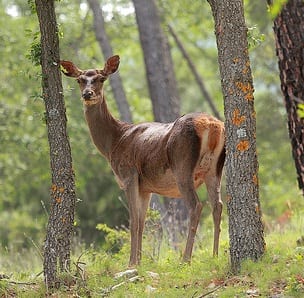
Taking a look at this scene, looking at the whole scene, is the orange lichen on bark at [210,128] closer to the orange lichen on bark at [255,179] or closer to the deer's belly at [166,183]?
the deer's belly at [166,183]

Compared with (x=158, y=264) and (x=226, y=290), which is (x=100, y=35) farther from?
(x=226, y=290)

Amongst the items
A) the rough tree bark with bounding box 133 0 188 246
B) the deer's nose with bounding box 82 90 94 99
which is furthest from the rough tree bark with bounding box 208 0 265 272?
the rough tree bark with bounding box 133 0 188 246

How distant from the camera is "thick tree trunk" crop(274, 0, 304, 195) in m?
7.84

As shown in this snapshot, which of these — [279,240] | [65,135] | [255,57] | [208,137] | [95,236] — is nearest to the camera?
[65,135]

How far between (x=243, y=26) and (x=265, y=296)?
115 inches

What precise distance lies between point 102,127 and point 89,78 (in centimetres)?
88

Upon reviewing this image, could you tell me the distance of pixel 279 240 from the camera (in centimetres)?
1188

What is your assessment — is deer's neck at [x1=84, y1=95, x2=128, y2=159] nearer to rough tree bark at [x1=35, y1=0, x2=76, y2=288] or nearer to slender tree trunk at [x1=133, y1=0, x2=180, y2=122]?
rough tree bark at [x1=35, y1=0, x2=76, y2=288]

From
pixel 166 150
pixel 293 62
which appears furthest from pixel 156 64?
pixel 293 62

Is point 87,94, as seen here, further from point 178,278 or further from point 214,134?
point 178,278

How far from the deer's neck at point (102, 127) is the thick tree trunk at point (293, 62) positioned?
4599mm

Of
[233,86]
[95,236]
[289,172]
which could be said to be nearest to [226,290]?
[233,86]

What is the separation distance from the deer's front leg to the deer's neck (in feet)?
2.61

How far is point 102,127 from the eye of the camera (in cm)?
→ 1238
